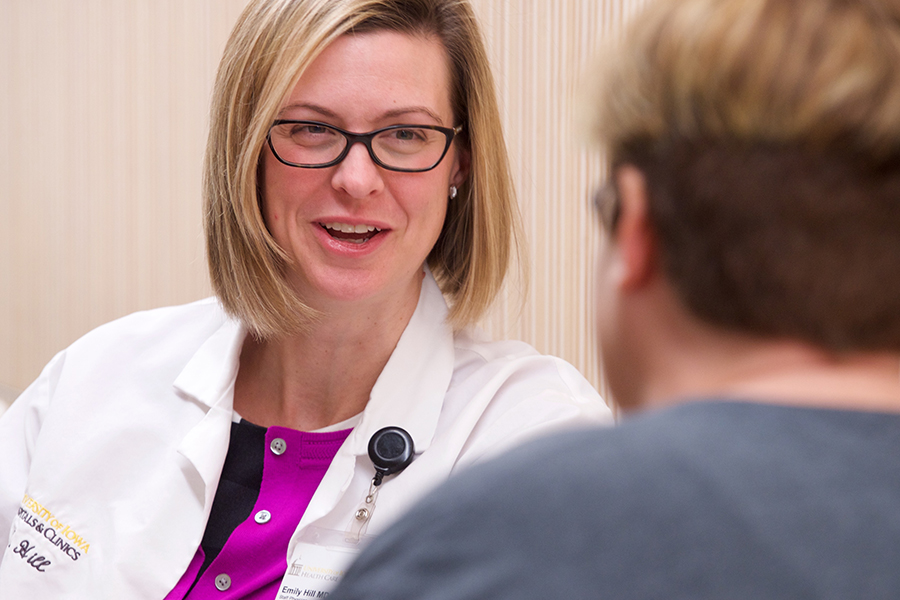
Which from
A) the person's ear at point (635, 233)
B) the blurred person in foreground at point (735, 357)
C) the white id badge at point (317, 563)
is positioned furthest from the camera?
the white id badge at point (317, 563)

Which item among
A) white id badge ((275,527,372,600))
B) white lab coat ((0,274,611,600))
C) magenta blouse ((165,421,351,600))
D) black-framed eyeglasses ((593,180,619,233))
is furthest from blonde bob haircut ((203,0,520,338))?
black-framed eyeglasses ((593,180,619,233))

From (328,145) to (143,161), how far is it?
8.39 feet

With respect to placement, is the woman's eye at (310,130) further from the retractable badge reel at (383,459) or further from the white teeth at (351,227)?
the retractable badge reel at (383,459)

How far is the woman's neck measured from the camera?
5.44ft

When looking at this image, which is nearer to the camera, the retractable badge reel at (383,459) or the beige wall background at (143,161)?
the retractable badge reel at (383,459)

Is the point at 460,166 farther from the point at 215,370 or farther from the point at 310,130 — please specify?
the point at 215,370

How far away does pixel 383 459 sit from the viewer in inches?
58.2

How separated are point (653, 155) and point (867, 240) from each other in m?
0.15

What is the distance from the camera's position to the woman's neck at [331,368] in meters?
1.66

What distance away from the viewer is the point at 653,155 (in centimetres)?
61

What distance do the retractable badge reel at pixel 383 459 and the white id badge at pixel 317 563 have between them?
32 millimetres

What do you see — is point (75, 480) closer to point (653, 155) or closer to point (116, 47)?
point (653, 155)

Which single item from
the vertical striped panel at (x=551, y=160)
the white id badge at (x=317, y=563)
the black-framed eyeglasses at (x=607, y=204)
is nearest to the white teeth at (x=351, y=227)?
the white id badge at (x=317, y=563)

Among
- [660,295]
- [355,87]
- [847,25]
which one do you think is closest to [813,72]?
[847,25]
